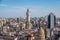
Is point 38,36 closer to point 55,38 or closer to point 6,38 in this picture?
point 55,38

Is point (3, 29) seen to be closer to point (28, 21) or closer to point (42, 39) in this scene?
point (28, 21)

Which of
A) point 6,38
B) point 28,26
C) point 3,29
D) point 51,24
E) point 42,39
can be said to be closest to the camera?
point 42,39

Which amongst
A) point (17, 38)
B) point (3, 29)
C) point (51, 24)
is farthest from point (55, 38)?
point (3, 29)

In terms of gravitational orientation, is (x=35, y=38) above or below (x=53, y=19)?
below

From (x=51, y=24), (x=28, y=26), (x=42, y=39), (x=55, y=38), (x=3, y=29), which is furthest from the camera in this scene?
(x=28, y=26)

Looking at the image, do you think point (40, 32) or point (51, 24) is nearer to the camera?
point (40, 32)

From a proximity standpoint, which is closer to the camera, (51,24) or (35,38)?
(35,38)

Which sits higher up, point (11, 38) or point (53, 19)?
point (53, 19)

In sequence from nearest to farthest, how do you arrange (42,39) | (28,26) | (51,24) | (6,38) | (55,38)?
(42,39)
(55,38)
(6,38)
(51,24)
(28,26)

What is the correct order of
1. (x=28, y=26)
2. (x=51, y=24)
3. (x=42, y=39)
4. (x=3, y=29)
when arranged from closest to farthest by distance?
(x=42, y=39)
(x=51, y=24)
(x=3, y=29)
(x=28, y=26)

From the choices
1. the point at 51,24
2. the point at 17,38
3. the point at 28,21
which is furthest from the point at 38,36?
the point at 28,21
